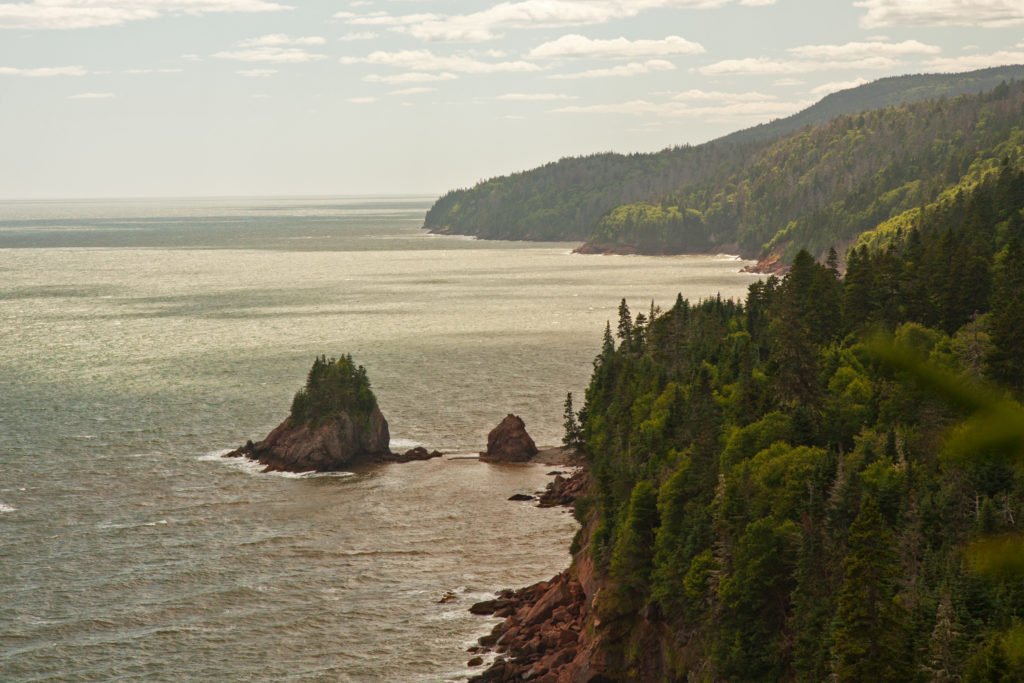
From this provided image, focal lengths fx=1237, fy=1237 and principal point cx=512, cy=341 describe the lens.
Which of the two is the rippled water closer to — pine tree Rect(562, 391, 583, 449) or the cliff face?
the cliff face

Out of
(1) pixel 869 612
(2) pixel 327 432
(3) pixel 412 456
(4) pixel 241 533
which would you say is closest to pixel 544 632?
(1) pixel 869 612

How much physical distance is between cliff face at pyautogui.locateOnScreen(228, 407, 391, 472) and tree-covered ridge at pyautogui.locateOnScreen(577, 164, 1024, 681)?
91.4ft

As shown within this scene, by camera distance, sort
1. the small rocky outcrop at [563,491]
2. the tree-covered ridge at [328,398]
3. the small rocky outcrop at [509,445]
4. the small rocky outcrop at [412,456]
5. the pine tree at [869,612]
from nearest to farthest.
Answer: the pine tree at [869,612]
the small rocky outcrop at [563,491]
the small rocky outcrop at [509,445]
the small rocky outcrop at [412,456]
the tree-covered ridge at [328,398]

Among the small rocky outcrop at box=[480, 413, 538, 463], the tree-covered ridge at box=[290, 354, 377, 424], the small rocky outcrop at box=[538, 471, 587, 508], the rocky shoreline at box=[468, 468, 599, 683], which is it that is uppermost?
the tree-covered ridge at box=[290, 354, 377, 424]

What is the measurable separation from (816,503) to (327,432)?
6654 cm

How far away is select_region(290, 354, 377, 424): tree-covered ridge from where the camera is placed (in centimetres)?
11718

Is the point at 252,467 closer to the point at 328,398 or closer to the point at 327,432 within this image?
the point at 327,432

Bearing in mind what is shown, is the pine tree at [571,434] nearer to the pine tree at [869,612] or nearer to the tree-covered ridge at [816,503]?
the tree-covered ridge at [816,503]

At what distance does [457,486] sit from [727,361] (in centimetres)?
2600

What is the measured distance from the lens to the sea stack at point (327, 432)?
113812 millimetres

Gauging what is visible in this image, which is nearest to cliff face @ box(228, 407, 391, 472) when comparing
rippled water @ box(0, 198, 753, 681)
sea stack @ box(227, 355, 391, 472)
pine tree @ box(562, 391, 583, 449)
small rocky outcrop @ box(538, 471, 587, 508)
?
sea stack @ box(227, 355, 391, 472)

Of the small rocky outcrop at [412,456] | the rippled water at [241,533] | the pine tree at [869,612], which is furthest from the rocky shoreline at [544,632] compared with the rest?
the small rocky outcrop at [412,456]

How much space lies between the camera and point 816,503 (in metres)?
56.0

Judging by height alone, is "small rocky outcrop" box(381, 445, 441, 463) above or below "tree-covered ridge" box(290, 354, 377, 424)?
below
